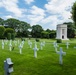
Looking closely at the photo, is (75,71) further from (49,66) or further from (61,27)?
(61,27)

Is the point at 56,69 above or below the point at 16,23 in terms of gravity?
below

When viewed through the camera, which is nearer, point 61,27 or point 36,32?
point 61,27

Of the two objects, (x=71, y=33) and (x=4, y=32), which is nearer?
(x=4, y=32)

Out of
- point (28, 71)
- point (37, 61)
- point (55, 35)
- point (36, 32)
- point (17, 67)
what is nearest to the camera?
point (28, 71)

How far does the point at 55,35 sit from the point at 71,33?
7.15 metres

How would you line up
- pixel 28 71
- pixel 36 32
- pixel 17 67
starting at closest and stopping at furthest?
pixel 28 71, pixel 17 67, pixel 36 32

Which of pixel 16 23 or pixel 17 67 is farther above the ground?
pixel 16 23

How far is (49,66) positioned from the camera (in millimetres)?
10266

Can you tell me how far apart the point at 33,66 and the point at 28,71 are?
92cm

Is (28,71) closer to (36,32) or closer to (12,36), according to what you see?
(12,36)

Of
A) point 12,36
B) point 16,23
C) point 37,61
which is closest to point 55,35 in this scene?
point 16,23

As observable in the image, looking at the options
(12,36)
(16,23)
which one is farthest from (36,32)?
(12,36)

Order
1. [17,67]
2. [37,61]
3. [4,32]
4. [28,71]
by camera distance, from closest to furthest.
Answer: [28,71] < [17,67] < [37,61] < [4,32]

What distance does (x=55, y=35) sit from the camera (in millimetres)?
82875
